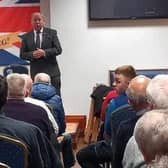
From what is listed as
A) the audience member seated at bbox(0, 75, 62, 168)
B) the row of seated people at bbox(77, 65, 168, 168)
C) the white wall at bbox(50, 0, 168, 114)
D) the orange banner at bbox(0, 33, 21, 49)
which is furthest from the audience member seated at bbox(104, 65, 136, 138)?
the orange banner at bbox(0, 33, 21, 49)

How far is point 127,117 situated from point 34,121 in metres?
0.64

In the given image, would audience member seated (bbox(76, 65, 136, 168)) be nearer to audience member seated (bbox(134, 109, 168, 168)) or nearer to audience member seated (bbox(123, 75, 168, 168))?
audience member seated (bbox(123, 75, 168, 168))

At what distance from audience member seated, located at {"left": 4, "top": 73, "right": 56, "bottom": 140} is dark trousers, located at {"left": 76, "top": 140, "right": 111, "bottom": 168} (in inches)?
25.5

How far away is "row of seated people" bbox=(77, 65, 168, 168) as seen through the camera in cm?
256

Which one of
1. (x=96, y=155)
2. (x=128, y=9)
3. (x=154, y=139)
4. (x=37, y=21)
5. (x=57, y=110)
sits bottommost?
(x=96, y=155)

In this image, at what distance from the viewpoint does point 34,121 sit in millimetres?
3236


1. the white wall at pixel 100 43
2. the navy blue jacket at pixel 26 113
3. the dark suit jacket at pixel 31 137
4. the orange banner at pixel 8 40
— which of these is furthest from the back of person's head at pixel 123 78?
the orange banner at pixel 8 40

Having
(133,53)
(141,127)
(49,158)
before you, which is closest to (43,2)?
(133,53)

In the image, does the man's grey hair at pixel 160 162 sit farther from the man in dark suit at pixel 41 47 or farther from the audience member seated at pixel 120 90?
the man in dark suit at pixel 41 47

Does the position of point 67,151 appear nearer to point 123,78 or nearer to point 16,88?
point 123,78

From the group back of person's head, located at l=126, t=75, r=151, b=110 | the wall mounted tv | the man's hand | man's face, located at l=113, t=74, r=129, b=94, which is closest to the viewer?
back of person's head, located at l=126, t=75, r=151, b=110

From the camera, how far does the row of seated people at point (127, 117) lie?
2.56 metres

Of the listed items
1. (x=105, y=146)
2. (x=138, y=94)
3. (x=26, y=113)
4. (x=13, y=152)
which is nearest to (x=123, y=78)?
(x=105, y=146)

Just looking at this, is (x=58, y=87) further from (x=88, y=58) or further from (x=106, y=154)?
(x=106, y=154)
